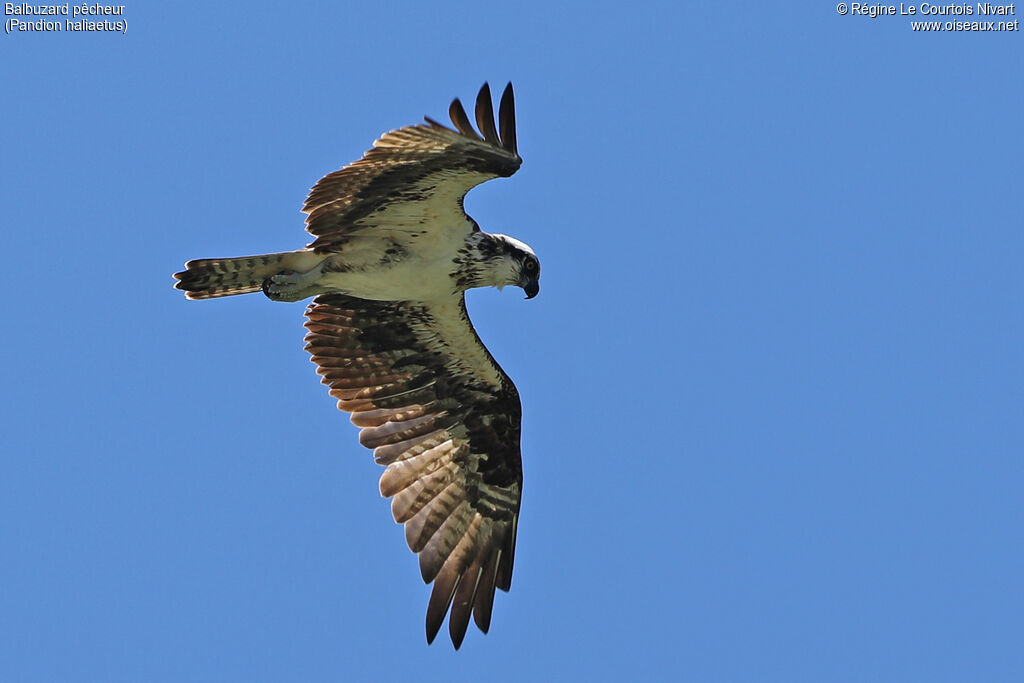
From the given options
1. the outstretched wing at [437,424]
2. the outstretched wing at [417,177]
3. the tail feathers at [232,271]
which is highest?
the outstretched wing at [417,177]

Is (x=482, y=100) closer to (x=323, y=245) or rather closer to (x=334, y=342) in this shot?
(x=323, y=245)

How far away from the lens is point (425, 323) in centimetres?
1305

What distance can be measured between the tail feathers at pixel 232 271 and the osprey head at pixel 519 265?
1551mm

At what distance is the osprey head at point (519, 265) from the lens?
40.1 feet

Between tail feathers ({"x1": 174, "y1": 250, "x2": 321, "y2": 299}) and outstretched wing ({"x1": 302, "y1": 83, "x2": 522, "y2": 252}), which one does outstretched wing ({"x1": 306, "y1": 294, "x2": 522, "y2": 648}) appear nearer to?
tail feathers ({"x1": 174, "y1": 250, "x2": 321, "y2": 299})

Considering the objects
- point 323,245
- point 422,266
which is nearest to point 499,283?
point 422,266

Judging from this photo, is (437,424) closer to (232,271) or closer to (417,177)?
(232,271)

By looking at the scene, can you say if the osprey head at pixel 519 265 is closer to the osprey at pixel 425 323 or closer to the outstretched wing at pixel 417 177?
the osprey at pixel 425 323

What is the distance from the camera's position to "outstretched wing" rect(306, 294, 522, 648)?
41.9 feet

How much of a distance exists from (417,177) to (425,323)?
2111 millimetres

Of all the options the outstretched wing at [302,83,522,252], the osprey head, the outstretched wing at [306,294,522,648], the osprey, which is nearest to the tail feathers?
the osprey

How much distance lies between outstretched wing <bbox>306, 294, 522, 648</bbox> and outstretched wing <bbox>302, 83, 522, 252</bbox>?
1234 mm

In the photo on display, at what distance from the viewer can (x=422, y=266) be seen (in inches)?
476

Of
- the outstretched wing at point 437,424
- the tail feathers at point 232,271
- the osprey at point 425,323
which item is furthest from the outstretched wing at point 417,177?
the outstretched wing at point 437,424
